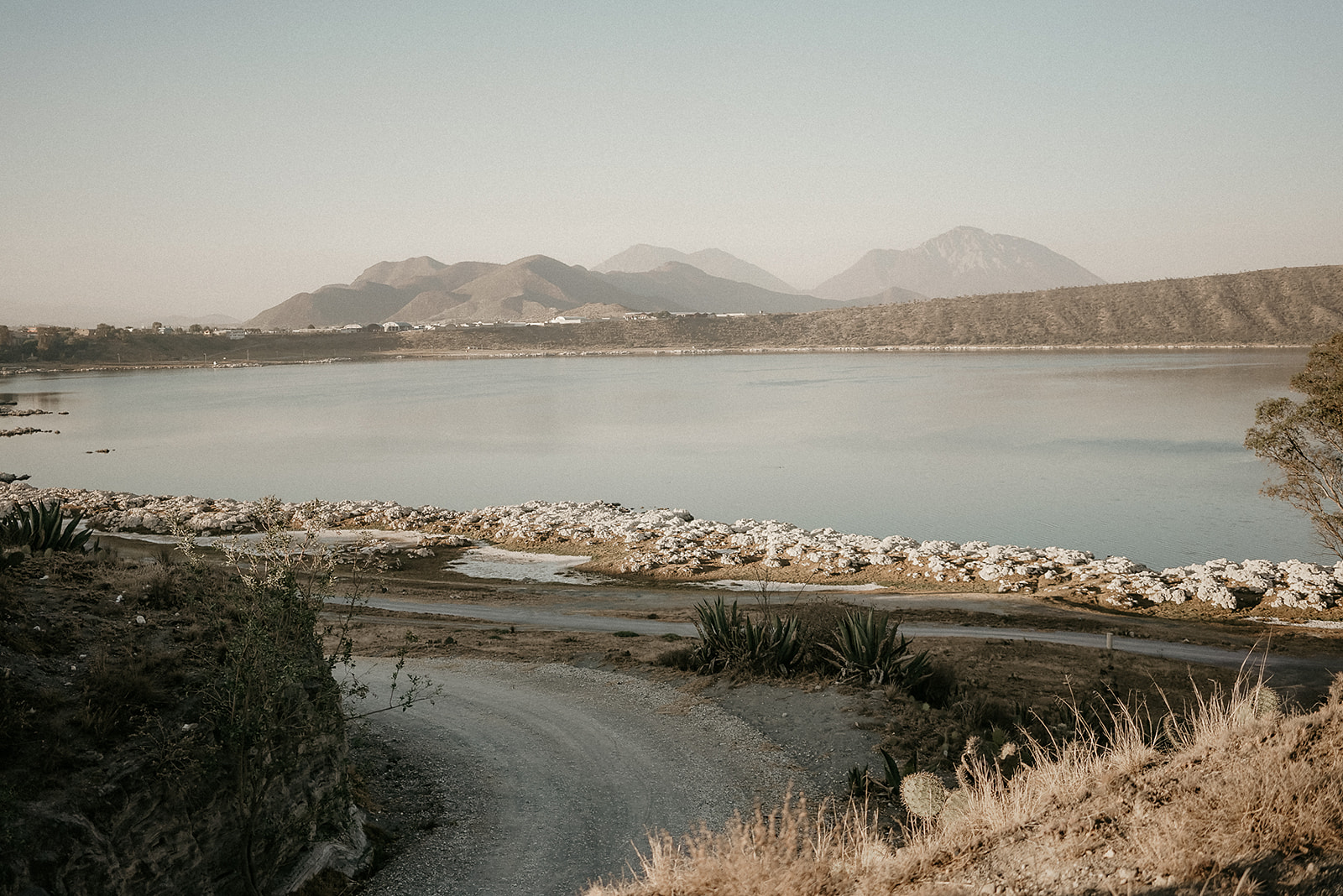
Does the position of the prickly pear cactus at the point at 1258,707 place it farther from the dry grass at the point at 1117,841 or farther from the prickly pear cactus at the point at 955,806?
the prickly pear cactus at the point at 955,806

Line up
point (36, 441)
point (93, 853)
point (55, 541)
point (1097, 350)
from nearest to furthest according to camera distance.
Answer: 1. point (93, 853)
2. point (55, 541)
3. point (36, 441)
4. point (1097, 350)

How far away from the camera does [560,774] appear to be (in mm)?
9383

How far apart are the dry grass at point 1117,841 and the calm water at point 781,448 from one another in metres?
23.0

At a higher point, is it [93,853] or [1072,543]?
[93,853]

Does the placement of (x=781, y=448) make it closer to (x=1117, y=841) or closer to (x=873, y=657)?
(x=873, y=657)

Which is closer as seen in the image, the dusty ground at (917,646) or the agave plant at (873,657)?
the dusty ground at (917,646)

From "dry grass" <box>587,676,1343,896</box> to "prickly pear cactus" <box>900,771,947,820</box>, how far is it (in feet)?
0.65

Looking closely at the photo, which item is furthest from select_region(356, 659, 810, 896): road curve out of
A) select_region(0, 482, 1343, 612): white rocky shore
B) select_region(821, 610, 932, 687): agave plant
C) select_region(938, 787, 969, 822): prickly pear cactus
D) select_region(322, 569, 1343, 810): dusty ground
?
select_region(0, 482, 1343, 612): white rocky shore

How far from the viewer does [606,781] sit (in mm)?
9086

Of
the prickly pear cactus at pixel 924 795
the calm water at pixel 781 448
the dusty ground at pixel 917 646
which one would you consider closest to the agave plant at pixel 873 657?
the dusty ground at pixel 917 646

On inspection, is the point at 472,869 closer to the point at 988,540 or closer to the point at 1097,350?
the point at 988,540

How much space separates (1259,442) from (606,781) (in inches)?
856

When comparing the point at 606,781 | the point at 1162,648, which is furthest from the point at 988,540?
the point at 606,781

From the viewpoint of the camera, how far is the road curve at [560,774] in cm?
745
